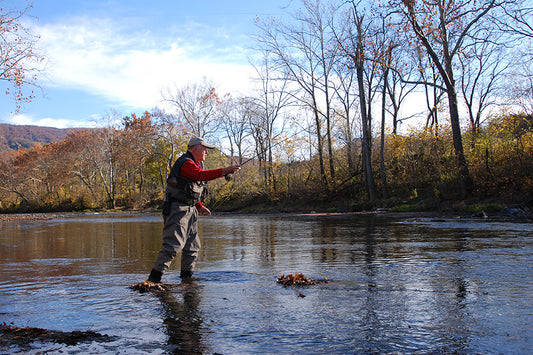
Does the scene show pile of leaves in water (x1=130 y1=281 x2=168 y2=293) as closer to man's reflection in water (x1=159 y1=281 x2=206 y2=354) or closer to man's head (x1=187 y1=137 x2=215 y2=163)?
man's reflection in water (x1=159 y1=281 x2=206 y2=354)

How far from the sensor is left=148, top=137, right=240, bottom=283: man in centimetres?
441

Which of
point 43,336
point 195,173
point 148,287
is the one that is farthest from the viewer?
point 195,173

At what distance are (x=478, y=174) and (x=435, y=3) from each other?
6.95m

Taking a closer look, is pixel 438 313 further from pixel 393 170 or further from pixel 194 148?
pixel 393 170

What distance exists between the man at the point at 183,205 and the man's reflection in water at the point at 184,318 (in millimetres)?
379

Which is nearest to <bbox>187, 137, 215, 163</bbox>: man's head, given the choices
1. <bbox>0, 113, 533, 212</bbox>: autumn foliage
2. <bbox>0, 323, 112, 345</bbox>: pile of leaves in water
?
<bbox>0, 323, 112, 345</bbox>: pile of leaves in water

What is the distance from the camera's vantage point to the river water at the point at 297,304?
2.46 meters

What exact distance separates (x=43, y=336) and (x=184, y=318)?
950 mm

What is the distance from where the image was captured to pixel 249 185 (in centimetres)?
3234

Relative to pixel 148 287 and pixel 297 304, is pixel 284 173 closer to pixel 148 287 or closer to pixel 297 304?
pixel 148 287

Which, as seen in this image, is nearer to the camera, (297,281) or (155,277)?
(297,281)

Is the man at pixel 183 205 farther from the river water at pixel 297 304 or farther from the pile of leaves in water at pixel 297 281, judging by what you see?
the pile of leaves in water at pixel 297 281

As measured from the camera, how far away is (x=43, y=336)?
8.85ft

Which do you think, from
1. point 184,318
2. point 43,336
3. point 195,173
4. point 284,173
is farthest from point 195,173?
point 284,173
